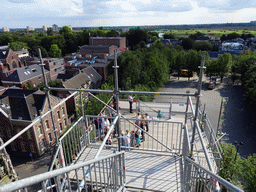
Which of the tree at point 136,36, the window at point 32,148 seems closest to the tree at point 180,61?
the window at point 32,148

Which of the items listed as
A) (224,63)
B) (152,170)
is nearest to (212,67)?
(224,63)

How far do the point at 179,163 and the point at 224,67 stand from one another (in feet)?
123

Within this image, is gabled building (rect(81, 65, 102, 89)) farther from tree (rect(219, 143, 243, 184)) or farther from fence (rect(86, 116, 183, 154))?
fence (rect(86, 116, 183, 154))

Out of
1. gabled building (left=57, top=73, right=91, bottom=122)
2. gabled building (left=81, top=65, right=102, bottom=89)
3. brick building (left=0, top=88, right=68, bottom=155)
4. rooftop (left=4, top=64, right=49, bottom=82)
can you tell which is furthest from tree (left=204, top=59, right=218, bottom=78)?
rooftop (left=4, top=64, right=49, bottom=82)

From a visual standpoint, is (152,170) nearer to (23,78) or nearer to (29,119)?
(29,119)

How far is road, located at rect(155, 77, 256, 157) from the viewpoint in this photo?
72.7 feet

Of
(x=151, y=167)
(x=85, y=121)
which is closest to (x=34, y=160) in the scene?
(x=85, y=121)

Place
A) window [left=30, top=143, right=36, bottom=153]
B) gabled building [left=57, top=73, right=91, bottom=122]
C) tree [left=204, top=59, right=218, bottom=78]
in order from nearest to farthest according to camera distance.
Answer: window [left=30, top=143, right=36, bottom=153]
gabled building [left=57, top=73, right=91, bottom=122]
tree [left=204, top=59, right=218, bottom=78]

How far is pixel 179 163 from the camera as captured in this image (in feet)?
17.4

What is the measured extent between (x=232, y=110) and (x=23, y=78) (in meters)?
39.0

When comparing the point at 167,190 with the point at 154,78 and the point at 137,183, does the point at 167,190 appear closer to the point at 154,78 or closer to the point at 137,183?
the point at 137,183

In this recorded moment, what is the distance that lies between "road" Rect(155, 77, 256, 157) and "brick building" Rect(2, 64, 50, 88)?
26121mm

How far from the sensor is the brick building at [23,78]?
115ft

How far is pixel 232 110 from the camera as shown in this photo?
29156 mm
